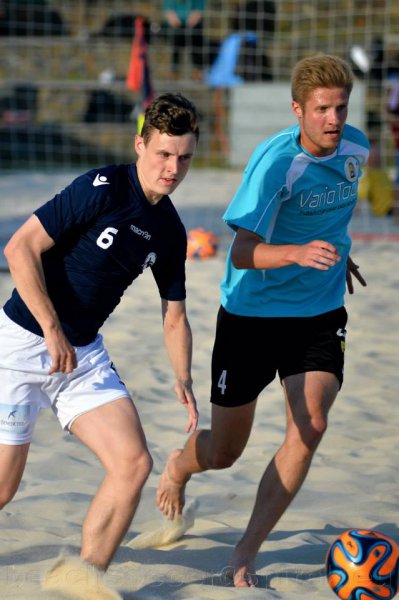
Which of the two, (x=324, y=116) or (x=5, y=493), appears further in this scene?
(x=324, y=116)

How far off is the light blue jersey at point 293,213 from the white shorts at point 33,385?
724 mm

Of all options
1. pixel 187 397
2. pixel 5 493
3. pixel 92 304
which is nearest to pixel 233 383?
pixel 187 397

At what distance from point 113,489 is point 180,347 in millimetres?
616

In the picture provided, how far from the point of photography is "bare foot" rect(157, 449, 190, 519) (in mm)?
4043

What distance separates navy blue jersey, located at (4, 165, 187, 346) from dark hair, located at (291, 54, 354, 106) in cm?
69

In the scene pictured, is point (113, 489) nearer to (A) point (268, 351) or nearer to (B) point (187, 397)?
(B) point (187, 397)

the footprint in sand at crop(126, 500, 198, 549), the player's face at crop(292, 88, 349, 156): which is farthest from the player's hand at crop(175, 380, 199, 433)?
the player's face at crop(292, 88, 349, 156)

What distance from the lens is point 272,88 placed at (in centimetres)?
1447

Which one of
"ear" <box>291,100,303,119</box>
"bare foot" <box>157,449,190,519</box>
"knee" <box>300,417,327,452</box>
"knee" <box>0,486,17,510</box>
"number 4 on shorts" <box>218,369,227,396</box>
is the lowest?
"bare foot" <box>157,449,190,519</box>

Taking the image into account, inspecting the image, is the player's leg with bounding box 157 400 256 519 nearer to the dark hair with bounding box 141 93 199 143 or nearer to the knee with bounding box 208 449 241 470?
the knee with bounding box 208 449 241 470

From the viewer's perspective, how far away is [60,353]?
9.93 ft

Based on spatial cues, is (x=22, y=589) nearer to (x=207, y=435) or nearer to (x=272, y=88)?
(x=207, y=435)

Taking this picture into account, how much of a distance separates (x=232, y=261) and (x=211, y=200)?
9288 mm

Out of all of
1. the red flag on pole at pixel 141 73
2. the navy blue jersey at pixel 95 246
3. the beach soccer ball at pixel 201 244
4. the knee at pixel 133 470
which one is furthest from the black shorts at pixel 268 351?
the red flag on pole at pixel 141 73
